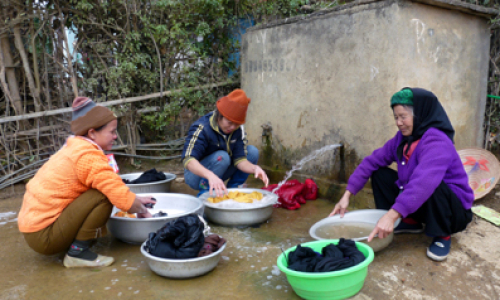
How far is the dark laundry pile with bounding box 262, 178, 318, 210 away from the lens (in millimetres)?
3752

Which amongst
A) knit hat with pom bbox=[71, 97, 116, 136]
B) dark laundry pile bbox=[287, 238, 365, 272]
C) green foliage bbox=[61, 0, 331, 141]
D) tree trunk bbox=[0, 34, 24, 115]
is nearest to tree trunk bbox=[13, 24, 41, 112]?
tree trunk bbox=[0, 34, 24, 115]

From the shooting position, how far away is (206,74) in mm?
5727

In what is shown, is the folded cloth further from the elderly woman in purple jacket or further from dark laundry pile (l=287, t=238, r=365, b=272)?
the elderly woman in purple jacket

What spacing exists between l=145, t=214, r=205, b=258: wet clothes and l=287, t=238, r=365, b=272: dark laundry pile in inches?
23.0

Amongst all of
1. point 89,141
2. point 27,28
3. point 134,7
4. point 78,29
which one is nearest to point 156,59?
point 134,7

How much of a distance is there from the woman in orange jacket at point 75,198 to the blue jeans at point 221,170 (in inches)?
44.5

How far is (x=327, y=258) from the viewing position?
6.50ft

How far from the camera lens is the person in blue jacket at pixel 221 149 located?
3139 millimetres

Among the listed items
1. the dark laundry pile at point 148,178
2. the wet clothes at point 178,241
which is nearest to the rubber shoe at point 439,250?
the wet clothes at point 178,241

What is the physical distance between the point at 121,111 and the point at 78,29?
130cm

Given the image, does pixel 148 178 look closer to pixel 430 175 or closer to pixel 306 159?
pixel 306 159

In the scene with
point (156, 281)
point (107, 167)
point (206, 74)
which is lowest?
point (156, 281)

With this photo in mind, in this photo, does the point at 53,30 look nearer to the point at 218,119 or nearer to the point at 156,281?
the point at 218,119

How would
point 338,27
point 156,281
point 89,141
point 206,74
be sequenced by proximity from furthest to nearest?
point 206,74, point 338,27, point 89,141, point 156,281
